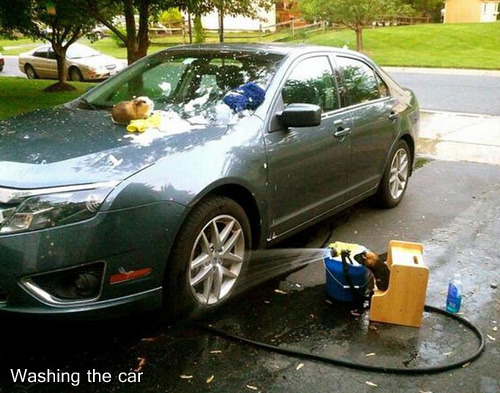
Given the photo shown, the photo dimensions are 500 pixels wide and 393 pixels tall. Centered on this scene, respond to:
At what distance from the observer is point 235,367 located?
9.84ft

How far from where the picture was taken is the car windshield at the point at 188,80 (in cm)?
406

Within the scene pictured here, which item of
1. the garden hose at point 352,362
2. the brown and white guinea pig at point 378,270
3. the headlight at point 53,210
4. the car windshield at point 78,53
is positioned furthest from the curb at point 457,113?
the car windshield at point 78,53

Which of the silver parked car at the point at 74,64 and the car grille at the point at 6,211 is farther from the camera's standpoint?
the silver parked car at the point at 74,64

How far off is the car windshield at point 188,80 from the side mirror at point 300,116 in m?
0.31

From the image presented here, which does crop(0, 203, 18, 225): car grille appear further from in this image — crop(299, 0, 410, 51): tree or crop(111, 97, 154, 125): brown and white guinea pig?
crop(299, 0, 410, 51): tree

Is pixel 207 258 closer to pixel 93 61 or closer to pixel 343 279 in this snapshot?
pixel 343 279

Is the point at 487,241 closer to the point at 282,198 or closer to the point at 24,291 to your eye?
the point at 282,198

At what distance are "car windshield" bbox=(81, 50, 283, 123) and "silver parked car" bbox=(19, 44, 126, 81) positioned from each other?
16.4 m

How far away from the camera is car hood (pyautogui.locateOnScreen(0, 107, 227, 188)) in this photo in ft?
9.53

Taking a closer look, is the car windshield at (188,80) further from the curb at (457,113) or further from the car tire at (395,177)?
the curb at (457,113)

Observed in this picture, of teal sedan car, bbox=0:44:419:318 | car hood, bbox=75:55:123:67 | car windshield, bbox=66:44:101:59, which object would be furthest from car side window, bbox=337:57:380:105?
car windshield, bbox=66:44:101:59

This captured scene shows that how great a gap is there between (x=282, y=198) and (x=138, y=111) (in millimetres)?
1144

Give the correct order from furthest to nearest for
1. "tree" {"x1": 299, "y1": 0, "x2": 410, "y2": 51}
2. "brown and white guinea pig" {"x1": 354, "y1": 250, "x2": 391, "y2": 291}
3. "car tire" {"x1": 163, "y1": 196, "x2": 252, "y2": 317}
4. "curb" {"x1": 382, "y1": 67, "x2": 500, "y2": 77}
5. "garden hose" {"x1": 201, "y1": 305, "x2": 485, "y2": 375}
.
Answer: "tree" {"x1": 299, "y1": 0, "x2": 410, "y2": 51}
"curb" {"x1": 382, "y1": 67, "x2": 500, "y2": 77}
"brown and white guinea pig" {"x1": 354, "y1": 250, "x2": 391, "y2": 291}
"car tire" {"x1": 163, "y1": 196, "x2": 252, "y2": 317}
"garden hose" {"x1": 201, "y1": 305, "x2": 485, "y2": 375}

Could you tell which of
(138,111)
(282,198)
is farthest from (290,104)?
(138,111)
